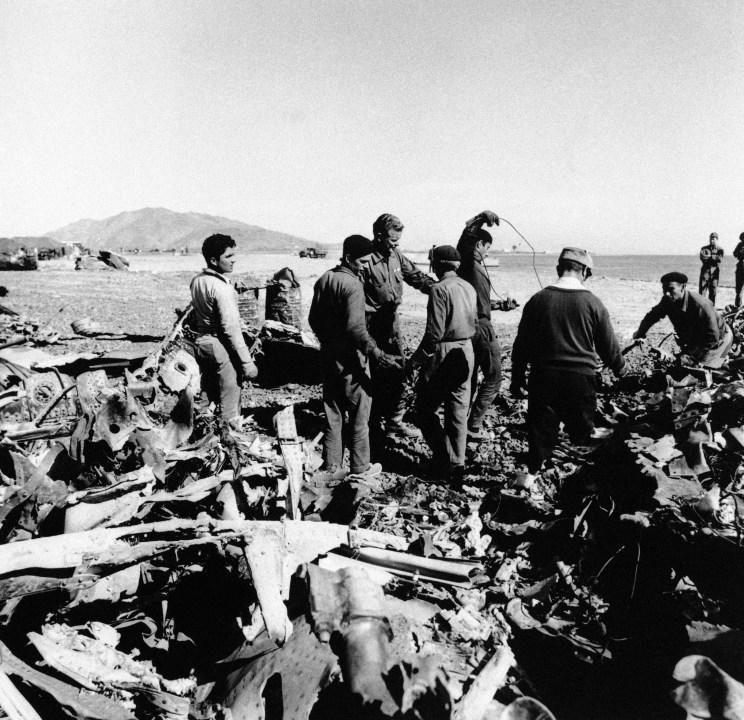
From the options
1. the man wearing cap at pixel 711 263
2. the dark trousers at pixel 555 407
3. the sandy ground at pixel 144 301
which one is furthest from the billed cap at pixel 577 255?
the man wearing cap at pixel 711 263

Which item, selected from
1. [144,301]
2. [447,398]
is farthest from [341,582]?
[144,301]

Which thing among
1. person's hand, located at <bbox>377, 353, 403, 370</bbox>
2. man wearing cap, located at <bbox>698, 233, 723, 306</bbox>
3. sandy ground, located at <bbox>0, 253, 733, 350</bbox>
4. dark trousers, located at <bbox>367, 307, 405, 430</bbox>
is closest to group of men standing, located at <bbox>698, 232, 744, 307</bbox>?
man wearing cap, located at <bbox>698, 233, 723, 306</bbox>

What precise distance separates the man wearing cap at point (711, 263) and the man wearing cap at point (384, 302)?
39.4 feet

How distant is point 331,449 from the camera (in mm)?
4727

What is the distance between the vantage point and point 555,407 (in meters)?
4.03

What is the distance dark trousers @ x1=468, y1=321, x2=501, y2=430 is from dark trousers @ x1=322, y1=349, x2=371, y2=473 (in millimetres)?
1394

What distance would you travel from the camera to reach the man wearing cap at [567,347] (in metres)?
3.79

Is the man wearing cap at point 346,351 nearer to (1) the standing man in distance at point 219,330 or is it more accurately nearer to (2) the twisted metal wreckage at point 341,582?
(1) the standing man in distance at point 219,330

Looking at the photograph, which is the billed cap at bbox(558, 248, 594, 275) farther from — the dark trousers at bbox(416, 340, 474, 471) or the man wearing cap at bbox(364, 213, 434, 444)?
the man wearing cap at bbox(364, 213, 434, 444)

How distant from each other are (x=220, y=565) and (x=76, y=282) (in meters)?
27.2

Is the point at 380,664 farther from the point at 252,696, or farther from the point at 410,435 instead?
the point at 410,435

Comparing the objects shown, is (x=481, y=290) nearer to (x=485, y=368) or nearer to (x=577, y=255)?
(x=485, y=368)

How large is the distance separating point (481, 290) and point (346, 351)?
1828 mm

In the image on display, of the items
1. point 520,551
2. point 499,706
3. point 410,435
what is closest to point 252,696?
point 499,706
